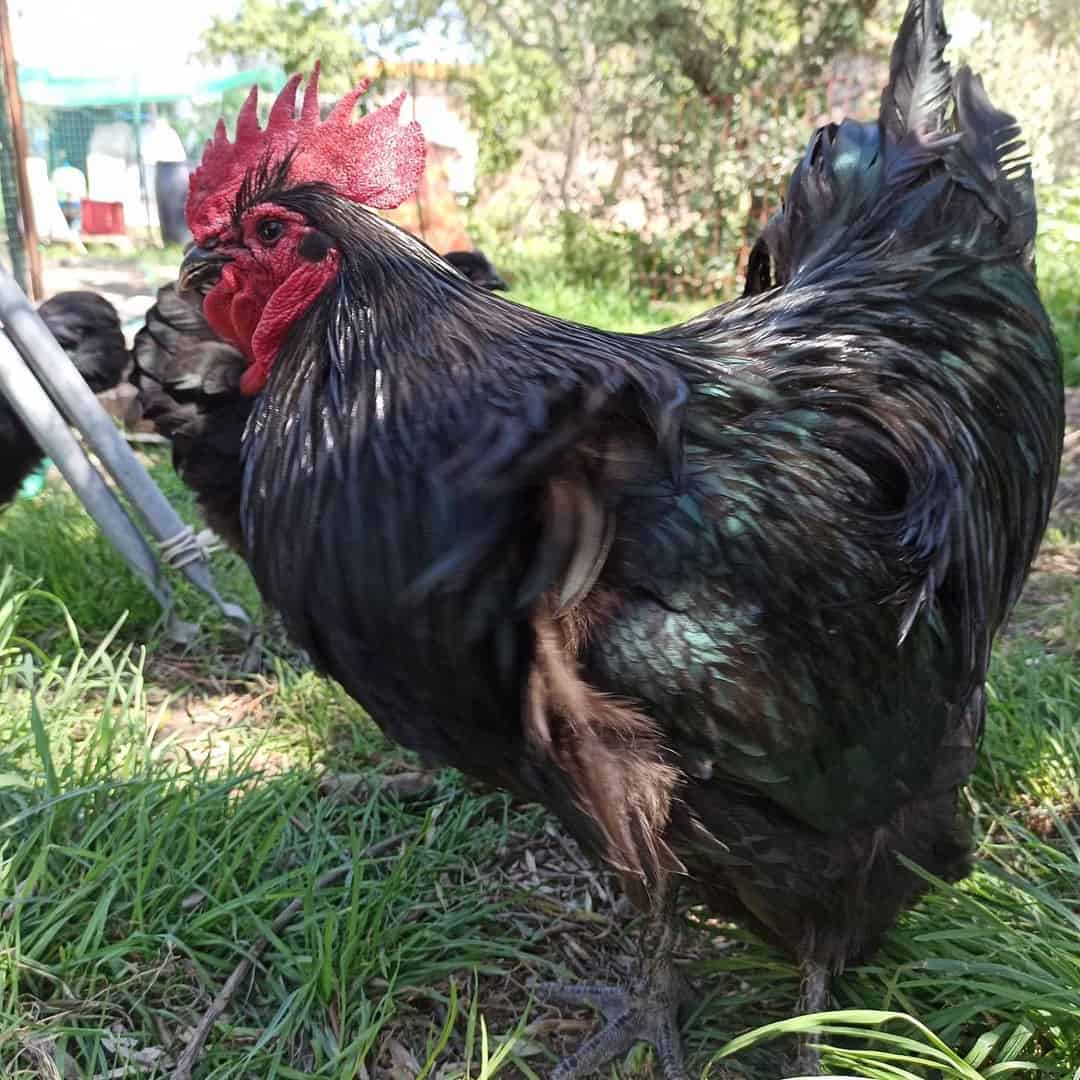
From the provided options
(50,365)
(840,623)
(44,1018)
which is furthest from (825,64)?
(44,1018)

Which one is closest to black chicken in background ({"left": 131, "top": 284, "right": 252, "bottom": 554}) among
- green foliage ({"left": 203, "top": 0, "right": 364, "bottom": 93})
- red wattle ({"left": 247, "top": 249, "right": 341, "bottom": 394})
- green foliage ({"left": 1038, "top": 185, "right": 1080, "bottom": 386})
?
red wattle ({"left": 247, "top": 249, "right": 341, "bottom": 394})

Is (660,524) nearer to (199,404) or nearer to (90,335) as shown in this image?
(199,404)

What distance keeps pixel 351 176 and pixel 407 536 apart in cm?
92

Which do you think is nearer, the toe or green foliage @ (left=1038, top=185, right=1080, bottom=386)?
the toe

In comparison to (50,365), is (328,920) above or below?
below

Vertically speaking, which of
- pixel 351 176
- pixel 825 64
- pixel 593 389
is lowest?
pixel 593 389

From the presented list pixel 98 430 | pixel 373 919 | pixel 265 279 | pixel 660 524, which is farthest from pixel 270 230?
pixel 98 430

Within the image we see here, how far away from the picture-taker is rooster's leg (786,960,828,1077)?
194cm

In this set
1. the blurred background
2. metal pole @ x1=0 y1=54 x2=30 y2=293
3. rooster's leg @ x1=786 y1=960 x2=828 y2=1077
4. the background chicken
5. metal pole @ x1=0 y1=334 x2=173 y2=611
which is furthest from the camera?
the blurred background

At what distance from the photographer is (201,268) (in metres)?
2.04

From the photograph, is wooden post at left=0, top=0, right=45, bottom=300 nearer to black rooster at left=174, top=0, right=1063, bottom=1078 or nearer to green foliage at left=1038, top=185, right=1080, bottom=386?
black rooster at left=174, top=0, right=1063, bottom=1078

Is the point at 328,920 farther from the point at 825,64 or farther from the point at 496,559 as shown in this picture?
the point at 825,64

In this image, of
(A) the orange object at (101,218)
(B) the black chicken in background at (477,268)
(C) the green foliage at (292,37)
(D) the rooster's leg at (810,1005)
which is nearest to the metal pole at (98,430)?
(B) the black chicken in background at (477,268)

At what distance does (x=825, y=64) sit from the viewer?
31.2 ft
